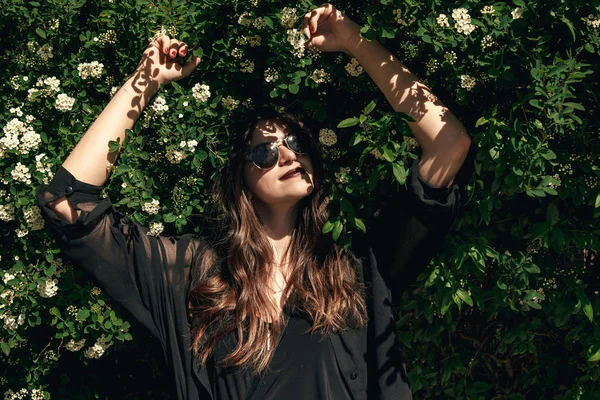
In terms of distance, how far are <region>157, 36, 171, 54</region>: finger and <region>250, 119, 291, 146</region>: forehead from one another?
1.42 feet

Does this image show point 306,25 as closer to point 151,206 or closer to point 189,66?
point 189,66

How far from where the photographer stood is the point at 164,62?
109 inches

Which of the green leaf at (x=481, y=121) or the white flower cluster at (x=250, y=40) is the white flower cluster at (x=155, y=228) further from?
the green leaf at (x=481, y=121)

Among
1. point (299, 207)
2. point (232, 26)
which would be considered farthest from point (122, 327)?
point (232, 26)

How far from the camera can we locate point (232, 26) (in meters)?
2.80

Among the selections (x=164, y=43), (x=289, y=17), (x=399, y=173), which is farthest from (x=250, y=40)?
(x=399, y=173)

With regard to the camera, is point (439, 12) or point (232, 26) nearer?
point (439, 12)

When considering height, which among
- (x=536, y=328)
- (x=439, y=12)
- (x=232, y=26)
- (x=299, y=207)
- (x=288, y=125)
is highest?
(x=439, y=12)

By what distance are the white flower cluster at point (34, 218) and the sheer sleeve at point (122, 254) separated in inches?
8.7

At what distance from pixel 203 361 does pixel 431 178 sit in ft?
3.36

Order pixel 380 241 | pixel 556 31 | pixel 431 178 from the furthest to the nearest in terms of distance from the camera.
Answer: pixel 380 241, pixel 431 178, pixel 556 31

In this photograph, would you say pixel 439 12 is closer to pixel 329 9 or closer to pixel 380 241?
pixel 329 9

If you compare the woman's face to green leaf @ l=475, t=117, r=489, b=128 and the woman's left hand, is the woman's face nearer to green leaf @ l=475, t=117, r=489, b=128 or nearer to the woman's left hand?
the woman's left hand

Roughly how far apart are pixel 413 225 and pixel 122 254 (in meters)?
1.03
